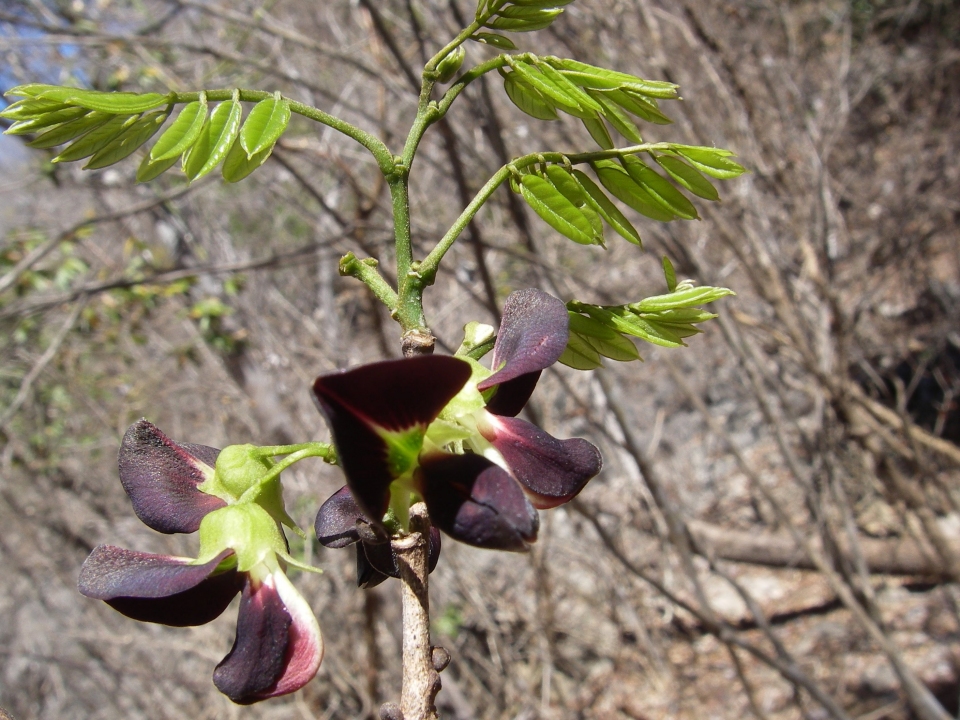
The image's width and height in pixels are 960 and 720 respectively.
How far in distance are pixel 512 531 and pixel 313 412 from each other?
493cm

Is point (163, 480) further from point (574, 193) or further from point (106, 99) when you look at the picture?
point (574, 193)

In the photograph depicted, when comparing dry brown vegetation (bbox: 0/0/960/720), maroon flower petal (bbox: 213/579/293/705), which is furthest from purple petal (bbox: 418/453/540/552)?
dry brown vegetation (bbox: 0/0/960/720)

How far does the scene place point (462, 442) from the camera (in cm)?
77

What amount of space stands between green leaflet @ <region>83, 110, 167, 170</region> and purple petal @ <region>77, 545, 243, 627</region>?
0.47m

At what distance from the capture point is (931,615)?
5465 millimetres

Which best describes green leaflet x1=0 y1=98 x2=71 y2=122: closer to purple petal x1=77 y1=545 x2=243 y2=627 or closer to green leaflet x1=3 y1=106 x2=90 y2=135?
green leaflet x1=3 y1=106 x2=90 y2=135

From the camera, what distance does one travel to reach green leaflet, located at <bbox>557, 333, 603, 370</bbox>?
888mm

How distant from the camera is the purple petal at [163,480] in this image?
840 millimetres

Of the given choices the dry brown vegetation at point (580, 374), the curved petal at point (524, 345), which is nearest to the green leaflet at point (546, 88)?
the curved petal at point (524, 345)

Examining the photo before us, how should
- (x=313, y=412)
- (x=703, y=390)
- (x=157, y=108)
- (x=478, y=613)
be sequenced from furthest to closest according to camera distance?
1. (x=703, y=390)
2. (x=313, y=412)
3. (x=478, y=613)
4. (x=157, y=108)

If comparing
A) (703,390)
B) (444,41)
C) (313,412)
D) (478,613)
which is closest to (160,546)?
(313,412)

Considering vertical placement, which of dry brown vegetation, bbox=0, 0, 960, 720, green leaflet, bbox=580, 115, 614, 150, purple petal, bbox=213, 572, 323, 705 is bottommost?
dry brown vegetation, bbox=0, 0, 960, 720

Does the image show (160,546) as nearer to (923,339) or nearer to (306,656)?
(306,656)

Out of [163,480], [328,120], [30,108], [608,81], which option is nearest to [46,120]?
[30,108]
